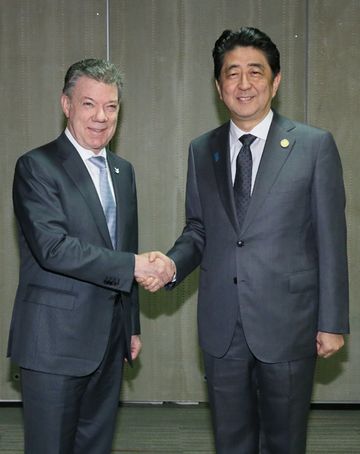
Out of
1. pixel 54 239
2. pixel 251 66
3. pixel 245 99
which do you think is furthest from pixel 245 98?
pixel 54 239

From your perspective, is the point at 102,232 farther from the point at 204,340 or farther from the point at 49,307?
the point at 204,340

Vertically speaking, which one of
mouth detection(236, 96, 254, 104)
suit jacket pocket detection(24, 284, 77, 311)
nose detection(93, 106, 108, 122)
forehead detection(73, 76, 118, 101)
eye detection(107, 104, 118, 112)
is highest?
forehead detection(73, 76, 118, 101)

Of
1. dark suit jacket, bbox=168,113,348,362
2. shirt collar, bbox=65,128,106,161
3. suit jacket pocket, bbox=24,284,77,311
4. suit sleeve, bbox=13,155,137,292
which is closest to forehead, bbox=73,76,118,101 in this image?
shirt collar, bbox=65,128,106,161

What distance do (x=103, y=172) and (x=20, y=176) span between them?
30 cm

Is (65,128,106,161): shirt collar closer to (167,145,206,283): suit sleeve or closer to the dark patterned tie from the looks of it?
(167,145,206,283): suit sleeve

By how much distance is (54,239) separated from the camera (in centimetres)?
245

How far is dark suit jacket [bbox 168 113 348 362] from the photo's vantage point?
255cm

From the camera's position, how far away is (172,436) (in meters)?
3.99

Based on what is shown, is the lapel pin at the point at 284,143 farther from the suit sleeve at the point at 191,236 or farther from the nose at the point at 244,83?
the suit sleeve at the point at 191,236

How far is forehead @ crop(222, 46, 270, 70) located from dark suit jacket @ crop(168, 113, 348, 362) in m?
Result: 0.26

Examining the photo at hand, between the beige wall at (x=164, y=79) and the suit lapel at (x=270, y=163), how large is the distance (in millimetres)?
1732

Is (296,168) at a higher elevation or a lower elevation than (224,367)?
higher

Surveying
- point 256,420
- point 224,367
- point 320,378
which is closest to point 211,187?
point 224,367

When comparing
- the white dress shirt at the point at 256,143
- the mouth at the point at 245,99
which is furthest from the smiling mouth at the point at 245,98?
the white dress shirt at the point at 256,143
